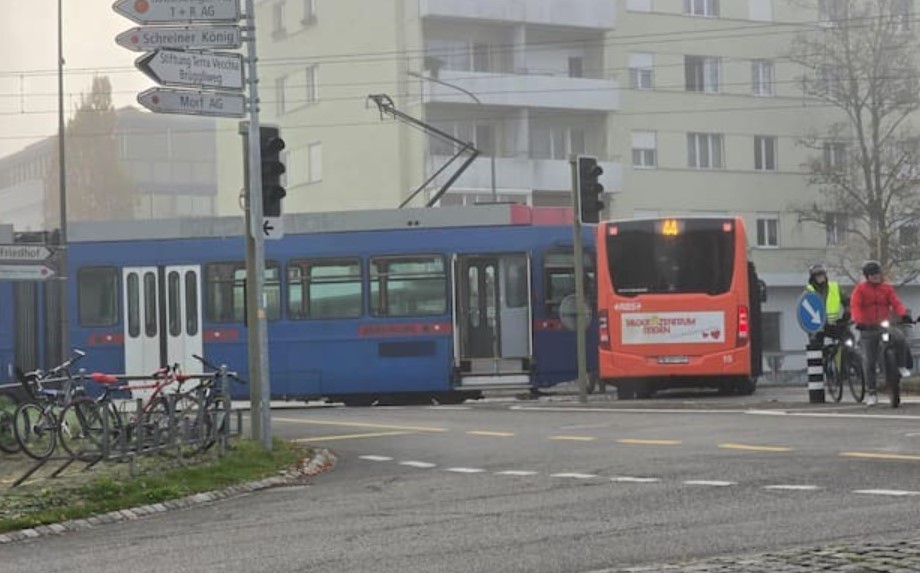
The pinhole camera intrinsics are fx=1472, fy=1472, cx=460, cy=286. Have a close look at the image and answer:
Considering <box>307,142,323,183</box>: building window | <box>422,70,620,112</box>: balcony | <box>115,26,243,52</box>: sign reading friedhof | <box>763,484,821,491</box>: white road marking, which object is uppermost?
<box>422,70,620,112</box>: balcony

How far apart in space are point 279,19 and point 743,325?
3938 cm

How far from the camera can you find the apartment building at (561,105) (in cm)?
5197

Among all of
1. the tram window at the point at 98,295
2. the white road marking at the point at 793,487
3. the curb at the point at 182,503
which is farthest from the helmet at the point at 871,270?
the tram window at the point at 98,295

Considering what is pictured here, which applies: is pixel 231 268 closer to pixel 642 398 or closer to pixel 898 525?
pixel 642 398

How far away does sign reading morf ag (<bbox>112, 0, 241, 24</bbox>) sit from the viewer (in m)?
14.2

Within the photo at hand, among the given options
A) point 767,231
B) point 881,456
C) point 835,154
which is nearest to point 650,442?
point 881,456

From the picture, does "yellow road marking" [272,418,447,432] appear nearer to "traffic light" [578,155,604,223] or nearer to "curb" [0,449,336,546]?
"curb" [0,449,336,546]

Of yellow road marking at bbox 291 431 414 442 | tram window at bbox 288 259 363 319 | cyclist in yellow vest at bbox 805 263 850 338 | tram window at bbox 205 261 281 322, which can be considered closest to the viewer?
yellow road marking at bbox 291 431 414 442

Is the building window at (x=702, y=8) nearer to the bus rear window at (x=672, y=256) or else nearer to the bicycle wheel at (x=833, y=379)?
the bus rear window at (x=672, y=256)

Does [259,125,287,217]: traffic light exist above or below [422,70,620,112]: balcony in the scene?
below

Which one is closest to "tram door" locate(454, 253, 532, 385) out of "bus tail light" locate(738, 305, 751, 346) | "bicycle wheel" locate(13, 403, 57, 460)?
"bus tail light" locate(738, 305, 751, 346)

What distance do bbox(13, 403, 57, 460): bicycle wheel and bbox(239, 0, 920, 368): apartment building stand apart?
114ft

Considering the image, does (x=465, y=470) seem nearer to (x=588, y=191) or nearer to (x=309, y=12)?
(x=588, y=191)

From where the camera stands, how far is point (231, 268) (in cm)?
2683
